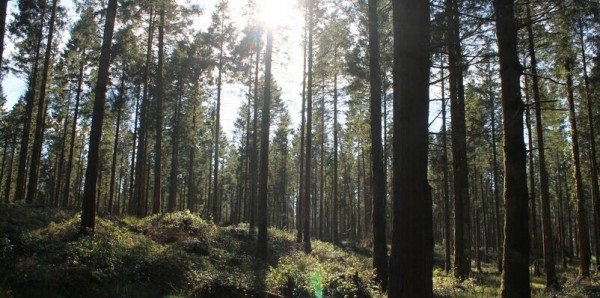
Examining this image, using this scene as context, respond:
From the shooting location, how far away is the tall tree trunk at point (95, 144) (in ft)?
39.5

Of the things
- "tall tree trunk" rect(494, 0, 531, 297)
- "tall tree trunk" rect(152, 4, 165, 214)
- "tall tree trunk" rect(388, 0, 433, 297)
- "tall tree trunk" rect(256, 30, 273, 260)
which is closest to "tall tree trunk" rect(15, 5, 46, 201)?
"tall tree trunk" rect(152, 4, 165, 214)

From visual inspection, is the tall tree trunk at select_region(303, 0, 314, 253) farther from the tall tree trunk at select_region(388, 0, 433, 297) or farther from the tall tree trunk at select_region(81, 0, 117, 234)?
the tall tree trunk at select_region(388, 0, 433, 297)

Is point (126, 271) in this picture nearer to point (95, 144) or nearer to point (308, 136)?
point (95, 144)

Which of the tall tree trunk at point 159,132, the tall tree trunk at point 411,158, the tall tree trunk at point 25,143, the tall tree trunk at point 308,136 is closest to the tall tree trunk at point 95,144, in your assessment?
the tall tree trunk at point 159,132

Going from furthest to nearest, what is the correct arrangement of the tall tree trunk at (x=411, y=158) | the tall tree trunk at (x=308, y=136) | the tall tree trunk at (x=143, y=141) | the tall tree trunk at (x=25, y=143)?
the tall tree trunk at (x=308, y=136)
the tall tree trunk at (x=143, y=141)
the tall tree trunk at (x=25, y=143)
the tall tree trunk at (x=411, y=158)

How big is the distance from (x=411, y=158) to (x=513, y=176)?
3.71 metres

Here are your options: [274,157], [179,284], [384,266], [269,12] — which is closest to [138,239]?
[179,284]

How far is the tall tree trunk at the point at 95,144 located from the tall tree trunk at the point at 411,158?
10.8 metres

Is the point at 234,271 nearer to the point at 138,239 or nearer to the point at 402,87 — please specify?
the point at 138,239

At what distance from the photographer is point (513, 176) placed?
6.41 m

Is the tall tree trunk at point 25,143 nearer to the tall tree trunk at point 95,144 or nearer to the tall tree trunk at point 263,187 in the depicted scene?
the tall tree trunk at point 95,144

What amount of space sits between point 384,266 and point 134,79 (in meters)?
22.3

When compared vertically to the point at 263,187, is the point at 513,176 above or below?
below

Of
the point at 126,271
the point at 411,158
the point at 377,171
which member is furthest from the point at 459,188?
the point at 411,158
